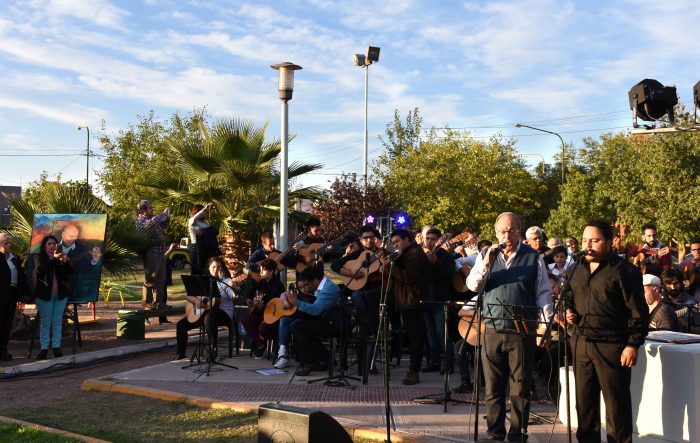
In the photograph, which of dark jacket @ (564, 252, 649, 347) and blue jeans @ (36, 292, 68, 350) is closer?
dark jacket @ (564, 252, 649, 347)

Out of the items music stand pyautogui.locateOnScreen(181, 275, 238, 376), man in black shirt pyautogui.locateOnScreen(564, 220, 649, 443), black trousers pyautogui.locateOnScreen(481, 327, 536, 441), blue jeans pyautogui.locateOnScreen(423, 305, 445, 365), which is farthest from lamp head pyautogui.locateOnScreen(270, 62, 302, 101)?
man in black shirt pyautogui.locateOnScreen(564, 220, 649, 443)

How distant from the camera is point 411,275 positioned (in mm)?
8953

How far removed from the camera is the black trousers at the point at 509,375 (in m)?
6.13

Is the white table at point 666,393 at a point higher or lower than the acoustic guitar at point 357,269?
lower

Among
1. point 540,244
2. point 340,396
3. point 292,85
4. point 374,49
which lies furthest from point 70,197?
point 374,49

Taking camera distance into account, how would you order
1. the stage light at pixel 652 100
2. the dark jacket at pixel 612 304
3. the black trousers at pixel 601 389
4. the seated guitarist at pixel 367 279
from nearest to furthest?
the dark jacket at pixel 612 304, the black trousers at pixel 601 389, the seated guitarist at pixel 367 279, the stage light at pixel 652 100

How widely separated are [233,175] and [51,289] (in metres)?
5.46

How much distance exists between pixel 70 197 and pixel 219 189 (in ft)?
11.0

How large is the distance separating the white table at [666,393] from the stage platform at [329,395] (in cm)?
85

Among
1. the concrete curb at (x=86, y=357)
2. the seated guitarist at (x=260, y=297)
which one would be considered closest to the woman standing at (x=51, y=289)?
the concrete curb at (x=86, y=357)

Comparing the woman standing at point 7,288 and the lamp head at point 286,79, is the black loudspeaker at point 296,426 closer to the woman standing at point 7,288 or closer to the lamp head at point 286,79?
the woman standing at point 7,288

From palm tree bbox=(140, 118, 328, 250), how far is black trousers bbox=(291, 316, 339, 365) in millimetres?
5979

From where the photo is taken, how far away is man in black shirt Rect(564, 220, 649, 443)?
5438 millimetres

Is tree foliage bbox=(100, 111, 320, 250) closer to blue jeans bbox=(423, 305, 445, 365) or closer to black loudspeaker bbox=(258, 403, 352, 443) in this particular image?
blue jeans bbox=(423, 305, 445, 365)
